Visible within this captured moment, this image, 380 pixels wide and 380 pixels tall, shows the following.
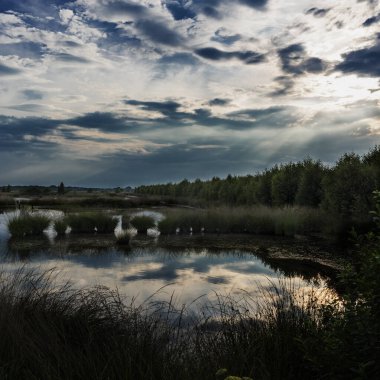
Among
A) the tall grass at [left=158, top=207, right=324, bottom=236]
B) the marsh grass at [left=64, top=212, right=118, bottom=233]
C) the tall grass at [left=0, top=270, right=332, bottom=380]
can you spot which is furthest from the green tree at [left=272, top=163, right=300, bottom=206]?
the tall grass at [left=0, top=270, right=332, bottom=380]

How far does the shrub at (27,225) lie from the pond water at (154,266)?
1.93 ft

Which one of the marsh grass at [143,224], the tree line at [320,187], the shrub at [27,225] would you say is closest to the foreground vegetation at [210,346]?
the tree line at [320,187]

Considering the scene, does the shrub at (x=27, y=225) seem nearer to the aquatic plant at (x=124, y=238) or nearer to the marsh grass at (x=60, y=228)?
the marsh grass at (x=60, y=228)

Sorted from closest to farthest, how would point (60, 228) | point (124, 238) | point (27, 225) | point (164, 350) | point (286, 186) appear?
point (164, 350) < point (124, 238) < point (27, 225) < point (60, 228) < point (286, 186)

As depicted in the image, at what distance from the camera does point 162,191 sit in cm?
8631

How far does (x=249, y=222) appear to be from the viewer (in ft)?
71.7

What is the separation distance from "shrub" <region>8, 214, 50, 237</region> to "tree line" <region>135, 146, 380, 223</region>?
14936 mm

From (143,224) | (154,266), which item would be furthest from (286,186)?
(154,266)

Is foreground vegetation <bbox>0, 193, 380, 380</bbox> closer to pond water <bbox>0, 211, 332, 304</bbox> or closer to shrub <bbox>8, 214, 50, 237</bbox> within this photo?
pond water <bbox>0, 211, 332, 304</bbox>

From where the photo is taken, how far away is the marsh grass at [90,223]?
66.8 feet

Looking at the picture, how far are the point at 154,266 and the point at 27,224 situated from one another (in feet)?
31.3

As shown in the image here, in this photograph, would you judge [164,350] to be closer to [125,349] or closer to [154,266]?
[125,349]

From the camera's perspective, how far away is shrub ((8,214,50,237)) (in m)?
18.3

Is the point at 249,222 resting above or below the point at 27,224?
above
